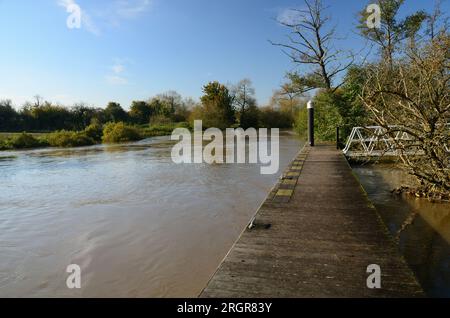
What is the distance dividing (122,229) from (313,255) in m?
3.07

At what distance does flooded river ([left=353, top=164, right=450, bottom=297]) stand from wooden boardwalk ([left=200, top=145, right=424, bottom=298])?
68 cm

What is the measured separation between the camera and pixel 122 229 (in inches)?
175

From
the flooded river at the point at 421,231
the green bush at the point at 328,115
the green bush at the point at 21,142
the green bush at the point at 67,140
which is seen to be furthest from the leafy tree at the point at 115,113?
the flooded river at the point at 421,231

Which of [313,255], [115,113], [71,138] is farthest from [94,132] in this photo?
[313,255]

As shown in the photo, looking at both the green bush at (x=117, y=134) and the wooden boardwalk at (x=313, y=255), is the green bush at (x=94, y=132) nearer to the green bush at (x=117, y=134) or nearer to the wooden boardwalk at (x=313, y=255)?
the green bush at (x=117, y=134)

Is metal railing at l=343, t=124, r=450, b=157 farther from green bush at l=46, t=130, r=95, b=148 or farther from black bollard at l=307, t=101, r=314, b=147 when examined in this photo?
green bush at l=46, t=130, r=95, b=148

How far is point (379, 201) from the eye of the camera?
557 centimetres

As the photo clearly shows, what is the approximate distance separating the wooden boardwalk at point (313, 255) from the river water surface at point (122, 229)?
84cm

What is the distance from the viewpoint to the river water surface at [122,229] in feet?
10.0

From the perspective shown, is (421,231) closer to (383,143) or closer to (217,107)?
(383,143)

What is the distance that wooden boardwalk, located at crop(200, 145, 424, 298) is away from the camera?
191 centimetres

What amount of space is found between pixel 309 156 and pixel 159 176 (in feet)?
13.9

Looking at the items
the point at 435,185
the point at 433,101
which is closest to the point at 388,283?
the point at 433,101

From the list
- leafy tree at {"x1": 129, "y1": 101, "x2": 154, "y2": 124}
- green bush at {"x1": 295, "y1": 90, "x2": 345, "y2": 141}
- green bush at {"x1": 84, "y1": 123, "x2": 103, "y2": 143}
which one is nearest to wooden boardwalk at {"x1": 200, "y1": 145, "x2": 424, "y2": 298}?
green bush at {"x1": 295, "y1": 90, "x2": 345, "y2": 141}
